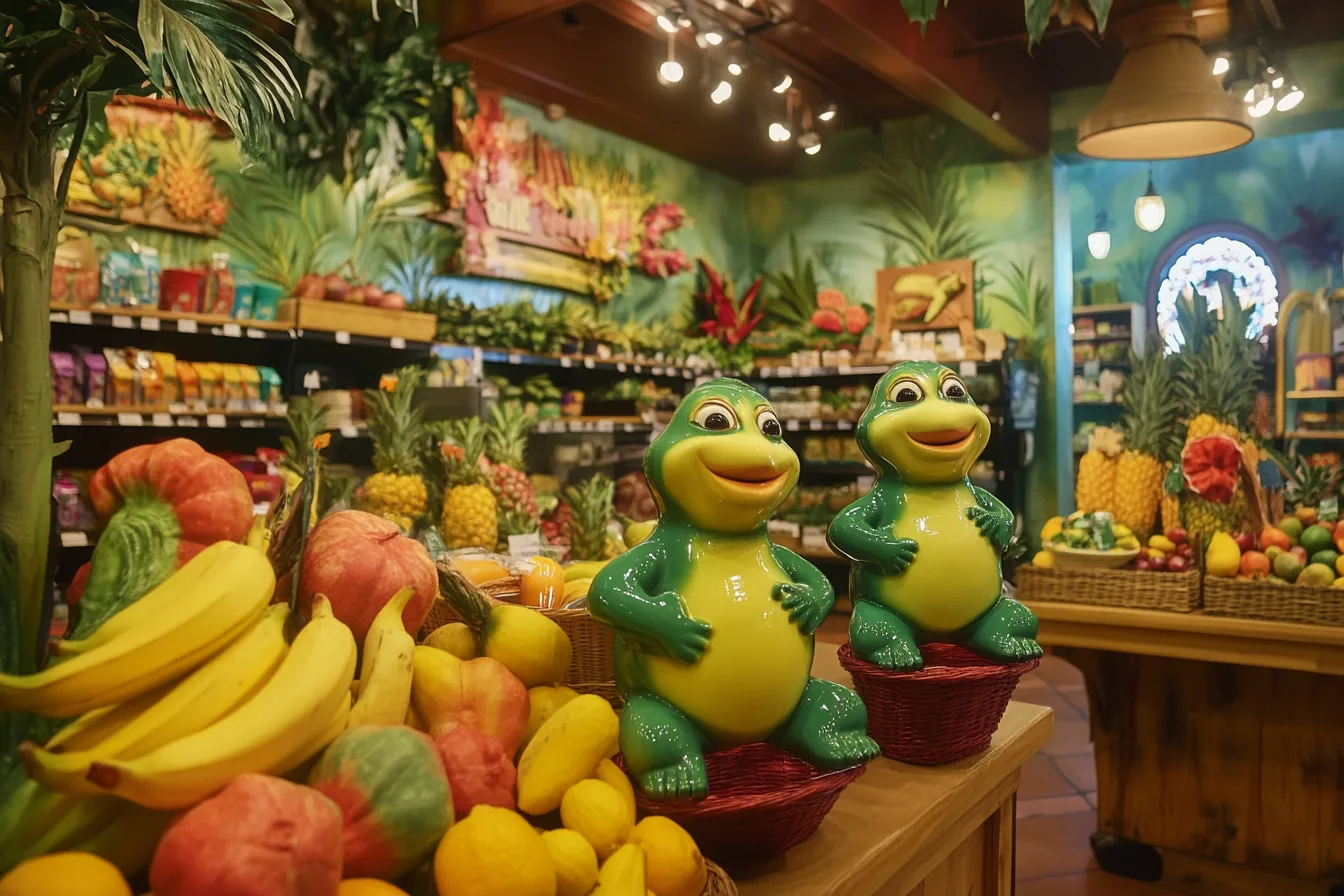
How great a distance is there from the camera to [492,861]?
2.63 ft

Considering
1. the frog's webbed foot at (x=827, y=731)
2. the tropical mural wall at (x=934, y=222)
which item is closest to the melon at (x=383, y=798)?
the frog's webbed foot at (x=827, y=731)

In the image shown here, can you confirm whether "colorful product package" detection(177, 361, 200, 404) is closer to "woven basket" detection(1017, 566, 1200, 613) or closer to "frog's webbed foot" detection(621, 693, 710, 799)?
"woven basket" detection(1017, 566, 1200, 613)

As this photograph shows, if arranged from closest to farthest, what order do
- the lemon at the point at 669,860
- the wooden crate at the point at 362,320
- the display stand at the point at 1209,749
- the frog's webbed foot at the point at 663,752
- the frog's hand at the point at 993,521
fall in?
the lemon at the point at 669,860, the frog's webbed foot at the point at 663,752, the frog's hand at the point at 993,521, the display stand at the point at 1209,749, the wooden crate at the point at 362,320

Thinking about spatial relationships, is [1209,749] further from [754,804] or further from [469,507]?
[754,804]

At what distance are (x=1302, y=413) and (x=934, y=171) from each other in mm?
3708

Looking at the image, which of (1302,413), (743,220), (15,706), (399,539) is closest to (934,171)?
(743,220)

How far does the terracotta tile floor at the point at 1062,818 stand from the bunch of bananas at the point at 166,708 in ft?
9.17

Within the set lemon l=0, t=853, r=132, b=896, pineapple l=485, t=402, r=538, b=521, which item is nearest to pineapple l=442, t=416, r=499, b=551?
pineapple l=485, t=402, r=538, b=521

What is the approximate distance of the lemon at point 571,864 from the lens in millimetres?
864

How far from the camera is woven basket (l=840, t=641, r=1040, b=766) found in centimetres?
139

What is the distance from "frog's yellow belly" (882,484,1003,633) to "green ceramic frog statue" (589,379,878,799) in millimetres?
272

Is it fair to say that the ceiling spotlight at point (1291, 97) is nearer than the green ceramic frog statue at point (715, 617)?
No

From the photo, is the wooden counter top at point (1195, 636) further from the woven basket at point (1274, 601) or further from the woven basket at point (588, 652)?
the woven basket at point (588, 652)

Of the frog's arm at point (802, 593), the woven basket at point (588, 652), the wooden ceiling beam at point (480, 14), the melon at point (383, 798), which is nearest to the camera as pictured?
the melon at point (383, 798)
